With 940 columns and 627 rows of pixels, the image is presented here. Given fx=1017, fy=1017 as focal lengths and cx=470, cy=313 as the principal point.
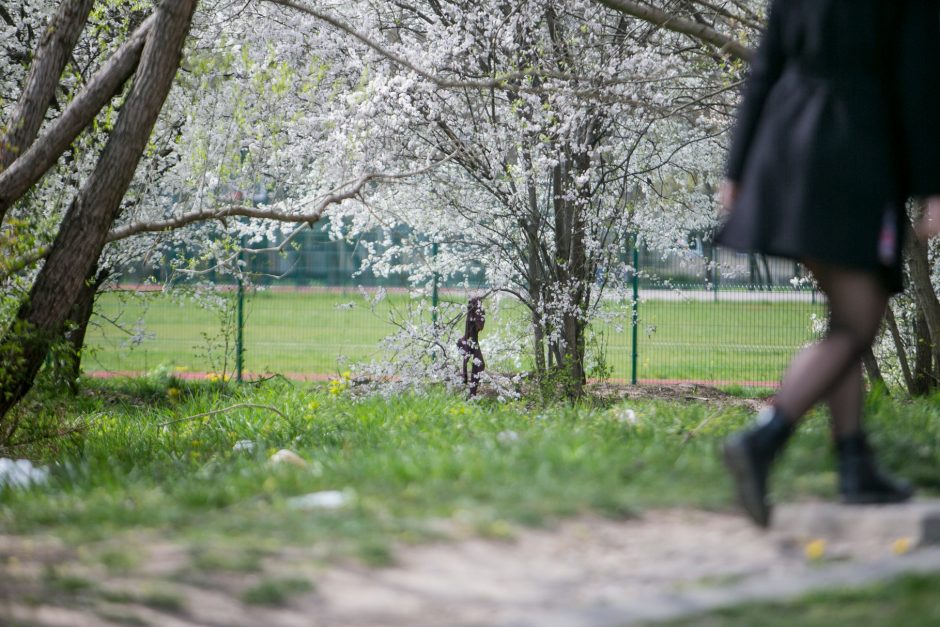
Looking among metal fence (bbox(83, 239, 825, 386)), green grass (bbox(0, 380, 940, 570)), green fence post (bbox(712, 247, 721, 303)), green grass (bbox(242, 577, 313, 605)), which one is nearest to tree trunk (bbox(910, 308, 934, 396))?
metal fence (bbox(83, 239, 825, 386))

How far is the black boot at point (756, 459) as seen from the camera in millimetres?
2963

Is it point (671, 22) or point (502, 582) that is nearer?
point (502, 582)

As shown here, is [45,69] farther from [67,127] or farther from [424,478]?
[424,478]

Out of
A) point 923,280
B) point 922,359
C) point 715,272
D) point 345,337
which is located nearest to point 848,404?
point 923,280

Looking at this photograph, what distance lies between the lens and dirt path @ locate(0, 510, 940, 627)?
259 centimetres

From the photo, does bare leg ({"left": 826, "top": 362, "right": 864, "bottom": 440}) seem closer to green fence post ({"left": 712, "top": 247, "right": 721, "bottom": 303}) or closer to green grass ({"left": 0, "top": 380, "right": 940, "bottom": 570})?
green grass ({"left": 0, "top": 380, "right": 940, "bottom": 570})

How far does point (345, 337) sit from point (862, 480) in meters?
14.8

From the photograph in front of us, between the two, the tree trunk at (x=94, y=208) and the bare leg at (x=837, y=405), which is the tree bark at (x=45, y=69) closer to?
the tree trunk at (x=94, y=208)

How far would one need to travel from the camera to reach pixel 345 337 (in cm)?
1759

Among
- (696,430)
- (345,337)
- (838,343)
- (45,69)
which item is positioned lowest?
(345,337)

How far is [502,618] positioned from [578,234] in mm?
7706

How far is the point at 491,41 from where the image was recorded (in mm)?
9219

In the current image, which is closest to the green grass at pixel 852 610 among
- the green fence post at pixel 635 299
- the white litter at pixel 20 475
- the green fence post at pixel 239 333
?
the white litter at pixel 20 475

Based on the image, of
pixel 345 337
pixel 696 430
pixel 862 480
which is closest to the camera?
A: pixel 862 480
